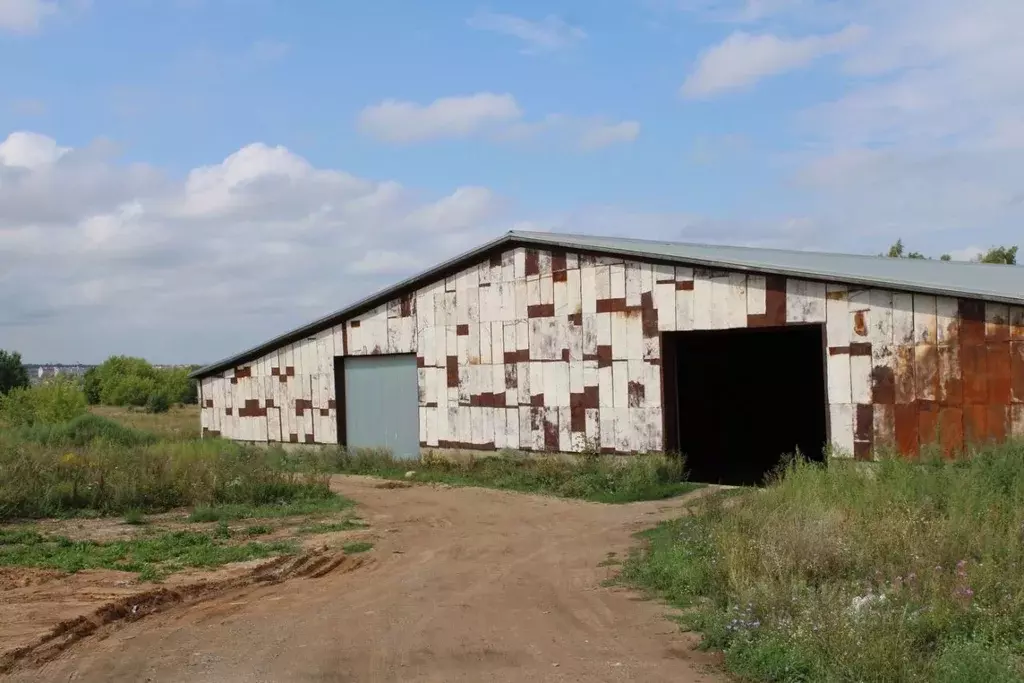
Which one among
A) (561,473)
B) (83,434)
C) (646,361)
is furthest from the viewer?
(83,434)

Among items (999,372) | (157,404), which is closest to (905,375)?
(999,372)

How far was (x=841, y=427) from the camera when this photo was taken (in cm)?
1498

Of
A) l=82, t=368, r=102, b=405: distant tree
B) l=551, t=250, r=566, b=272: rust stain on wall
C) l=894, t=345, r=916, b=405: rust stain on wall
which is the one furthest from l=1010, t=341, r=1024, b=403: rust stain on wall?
l=82, t=368, r=102, b=405: distant tree

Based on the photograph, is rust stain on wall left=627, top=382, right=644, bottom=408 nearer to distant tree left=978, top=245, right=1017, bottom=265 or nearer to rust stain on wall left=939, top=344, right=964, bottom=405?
rust stain on wall left=939, top=344, right=964, bottom=405

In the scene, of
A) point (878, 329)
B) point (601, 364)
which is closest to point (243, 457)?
point (601, 364)

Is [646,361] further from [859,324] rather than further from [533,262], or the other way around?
[859,324]

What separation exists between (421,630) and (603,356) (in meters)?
11.1

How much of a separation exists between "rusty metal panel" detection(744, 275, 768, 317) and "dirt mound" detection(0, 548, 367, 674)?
8443mm

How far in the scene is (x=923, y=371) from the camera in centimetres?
1397

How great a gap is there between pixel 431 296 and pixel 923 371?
446 inches

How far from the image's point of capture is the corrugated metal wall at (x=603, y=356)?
44.8 ft

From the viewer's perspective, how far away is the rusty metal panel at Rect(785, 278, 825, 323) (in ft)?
50.0

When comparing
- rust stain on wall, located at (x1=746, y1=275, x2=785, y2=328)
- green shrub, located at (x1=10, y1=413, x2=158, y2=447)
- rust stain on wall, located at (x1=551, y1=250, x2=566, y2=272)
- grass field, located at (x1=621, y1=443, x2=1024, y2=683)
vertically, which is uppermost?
rust stain on wall, located at (x1=551, y1=250, x2=566, y2=272)

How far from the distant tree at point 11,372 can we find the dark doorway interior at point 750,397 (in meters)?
34.5
